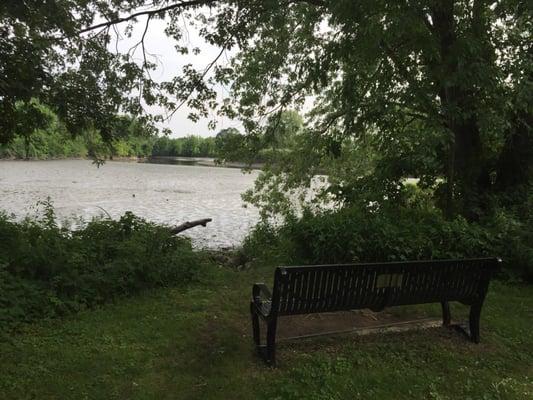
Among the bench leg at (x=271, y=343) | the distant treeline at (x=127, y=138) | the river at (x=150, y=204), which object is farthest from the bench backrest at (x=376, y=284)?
the river at (x=150, y=204)

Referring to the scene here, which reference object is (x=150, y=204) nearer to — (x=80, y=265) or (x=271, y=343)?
(x=80, y=265)

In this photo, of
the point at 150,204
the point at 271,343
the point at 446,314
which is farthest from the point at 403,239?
the point at 150,204

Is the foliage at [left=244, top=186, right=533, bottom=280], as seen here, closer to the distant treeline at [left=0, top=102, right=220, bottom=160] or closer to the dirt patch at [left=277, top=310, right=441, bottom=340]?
the dirt patch at [left=277, top=310, right=441, bottom=340]

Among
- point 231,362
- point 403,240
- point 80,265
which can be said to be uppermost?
point 403,240

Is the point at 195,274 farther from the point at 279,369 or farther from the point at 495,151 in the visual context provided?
the point at 495,151

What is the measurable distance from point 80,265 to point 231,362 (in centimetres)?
292

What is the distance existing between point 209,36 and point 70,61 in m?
2.58

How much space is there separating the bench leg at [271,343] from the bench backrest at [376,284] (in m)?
0.17

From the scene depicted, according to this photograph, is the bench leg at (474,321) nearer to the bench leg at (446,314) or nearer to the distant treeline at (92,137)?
the bench leg at (446,314)

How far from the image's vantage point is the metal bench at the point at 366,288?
136 inches

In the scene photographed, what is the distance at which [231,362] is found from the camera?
3.66m

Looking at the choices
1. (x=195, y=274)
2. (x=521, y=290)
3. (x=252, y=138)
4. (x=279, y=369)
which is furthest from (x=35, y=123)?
(x=521, y=290)

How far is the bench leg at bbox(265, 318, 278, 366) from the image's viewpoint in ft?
11.6

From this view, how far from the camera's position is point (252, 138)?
10.7 m
